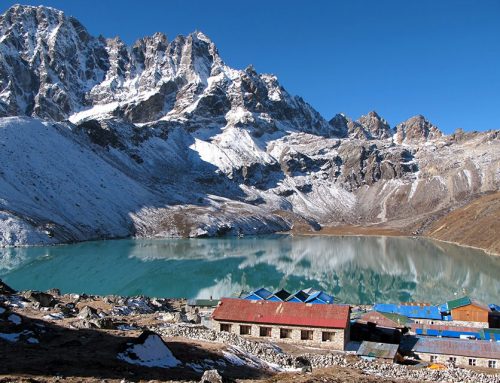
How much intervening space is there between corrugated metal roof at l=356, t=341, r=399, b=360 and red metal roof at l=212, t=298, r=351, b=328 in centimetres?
234

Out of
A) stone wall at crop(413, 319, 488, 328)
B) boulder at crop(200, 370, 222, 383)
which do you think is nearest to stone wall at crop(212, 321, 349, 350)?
stone wall at crop(413, 319, 488, 328)

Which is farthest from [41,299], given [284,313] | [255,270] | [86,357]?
[255,270]

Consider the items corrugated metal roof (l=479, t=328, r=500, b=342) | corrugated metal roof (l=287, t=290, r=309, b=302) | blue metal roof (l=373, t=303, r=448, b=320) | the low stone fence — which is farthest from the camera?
blue metal roof (l=373, t=303, r=448, b=320)

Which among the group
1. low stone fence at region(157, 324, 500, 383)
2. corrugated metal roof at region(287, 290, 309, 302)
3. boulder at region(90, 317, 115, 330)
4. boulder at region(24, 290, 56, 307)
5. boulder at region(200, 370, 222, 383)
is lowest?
low stone fence at region(157, 324, 500, 383)

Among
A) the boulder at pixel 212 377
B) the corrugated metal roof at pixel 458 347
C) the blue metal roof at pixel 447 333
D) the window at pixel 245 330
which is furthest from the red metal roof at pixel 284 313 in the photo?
the boulder at pixel 212 377

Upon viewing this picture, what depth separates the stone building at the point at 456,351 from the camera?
42.2m

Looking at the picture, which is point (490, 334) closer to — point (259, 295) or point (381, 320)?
point (381, 320)

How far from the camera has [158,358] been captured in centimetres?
2861

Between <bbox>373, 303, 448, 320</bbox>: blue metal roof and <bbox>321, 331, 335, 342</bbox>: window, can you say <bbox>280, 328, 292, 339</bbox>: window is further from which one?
<bbox>373, 303, 448, 320</bbox>: blue metal roof

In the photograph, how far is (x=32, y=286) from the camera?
303 feet

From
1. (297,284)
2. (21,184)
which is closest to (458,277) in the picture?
(297,284)

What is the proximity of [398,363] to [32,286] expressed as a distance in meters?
72.1

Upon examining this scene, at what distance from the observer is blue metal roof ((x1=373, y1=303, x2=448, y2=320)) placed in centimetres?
6109

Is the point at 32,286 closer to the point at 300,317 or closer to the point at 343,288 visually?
the point at 343,288
